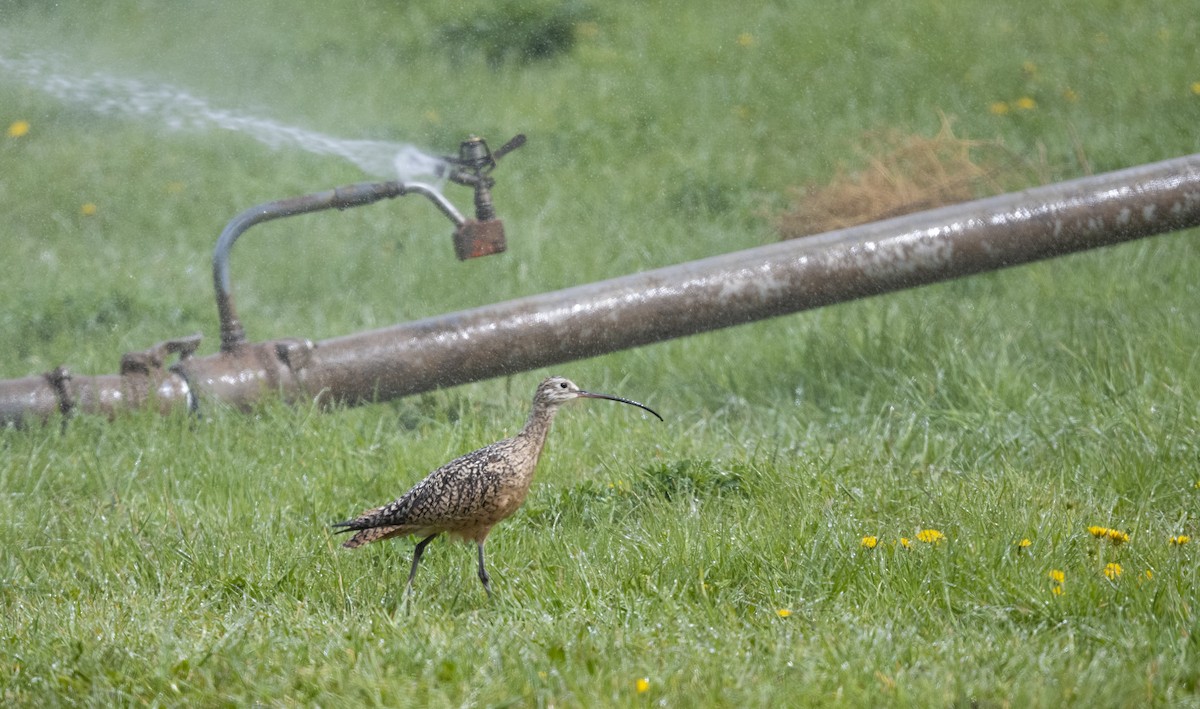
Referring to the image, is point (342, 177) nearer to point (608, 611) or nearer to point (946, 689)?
point (608, 611)

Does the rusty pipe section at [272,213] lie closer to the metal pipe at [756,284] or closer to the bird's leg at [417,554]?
the metal pipe at [756,284]

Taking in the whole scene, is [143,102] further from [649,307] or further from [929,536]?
[929,536]

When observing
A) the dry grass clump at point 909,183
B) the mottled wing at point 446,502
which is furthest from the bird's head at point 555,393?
the dry grass clump at point 909,183

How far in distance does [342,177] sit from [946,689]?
748 cm

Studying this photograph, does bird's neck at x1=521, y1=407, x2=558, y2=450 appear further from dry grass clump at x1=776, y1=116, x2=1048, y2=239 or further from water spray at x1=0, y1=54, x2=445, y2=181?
water spray at x1=0, y1=54, x2=445, y2=181

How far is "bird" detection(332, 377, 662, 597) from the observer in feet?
12.9

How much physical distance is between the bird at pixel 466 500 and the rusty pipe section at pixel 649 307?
172 centimetres

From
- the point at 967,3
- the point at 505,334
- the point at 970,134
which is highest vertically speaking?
the point at 967,3

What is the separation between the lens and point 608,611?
3787mm

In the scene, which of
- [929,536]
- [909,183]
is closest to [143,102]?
[909,183]

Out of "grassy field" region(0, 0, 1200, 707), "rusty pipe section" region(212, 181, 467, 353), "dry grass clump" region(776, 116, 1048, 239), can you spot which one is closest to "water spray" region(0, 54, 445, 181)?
"grassy field" region(0, 0, 1200, 707)

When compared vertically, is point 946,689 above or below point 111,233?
below

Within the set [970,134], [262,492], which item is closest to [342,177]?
[970,134]

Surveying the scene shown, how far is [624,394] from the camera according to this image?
653 centimetres
